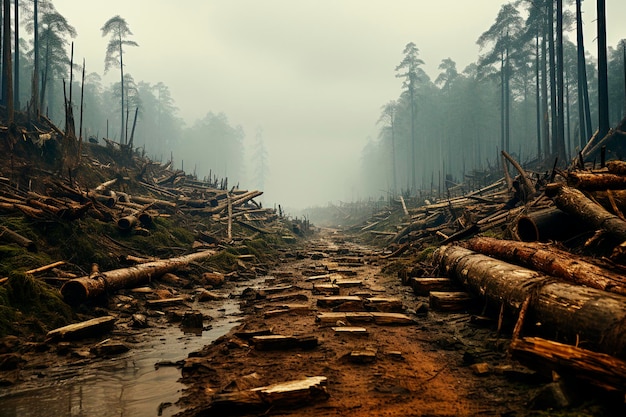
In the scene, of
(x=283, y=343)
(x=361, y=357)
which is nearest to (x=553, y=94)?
(x=361, y=357)

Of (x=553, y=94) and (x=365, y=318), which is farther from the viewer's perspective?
(x=553, y=94)

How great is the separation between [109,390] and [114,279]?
4.07 m

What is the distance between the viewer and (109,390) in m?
3.48

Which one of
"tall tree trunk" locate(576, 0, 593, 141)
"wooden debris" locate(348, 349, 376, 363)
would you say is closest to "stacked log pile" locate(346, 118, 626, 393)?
"wooden debris" locate(348, 349, 376, 363)

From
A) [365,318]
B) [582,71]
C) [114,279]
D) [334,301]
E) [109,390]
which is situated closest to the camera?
[109,390]

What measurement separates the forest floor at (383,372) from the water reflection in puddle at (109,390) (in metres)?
0.25

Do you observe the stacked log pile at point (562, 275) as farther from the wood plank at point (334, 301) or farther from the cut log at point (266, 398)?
the cut log at point (266, 398)

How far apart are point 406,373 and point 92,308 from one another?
221 inches

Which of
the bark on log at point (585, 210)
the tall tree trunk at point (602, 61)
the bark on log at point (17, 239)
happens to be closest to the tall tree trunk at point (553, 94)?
the tall tree trunk at point (602, 61)

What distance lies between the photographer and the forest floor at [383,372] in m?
2.88

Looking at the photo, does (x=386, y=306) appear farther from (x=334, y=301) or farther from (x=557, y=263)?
(x=557, y=263)

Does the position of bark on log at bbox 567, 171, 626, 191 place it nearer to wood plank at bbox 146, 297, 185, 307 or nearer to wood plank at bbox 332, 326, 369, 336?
wood plank at bbox 332, 326, 369, 336

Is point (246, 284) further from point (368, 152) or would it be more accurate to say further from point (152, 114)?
point (368, 152)

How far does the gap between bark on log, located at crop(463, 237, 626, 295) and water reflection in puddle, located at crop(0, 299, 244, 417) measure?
15.0ft
